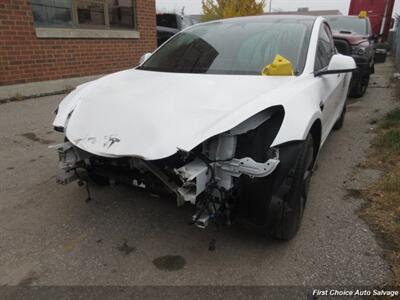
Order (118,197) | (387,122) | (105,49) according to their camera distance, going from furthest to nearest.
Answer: (105,49) < (387,122) < (118,197)

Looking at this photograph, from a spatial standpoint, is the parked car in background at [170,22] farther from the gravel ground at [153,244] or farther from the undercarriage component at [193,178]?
the undercarriage component at [193,178]

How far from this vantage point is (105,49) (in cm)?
814

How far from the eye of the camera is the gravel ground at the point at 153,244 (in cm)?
215

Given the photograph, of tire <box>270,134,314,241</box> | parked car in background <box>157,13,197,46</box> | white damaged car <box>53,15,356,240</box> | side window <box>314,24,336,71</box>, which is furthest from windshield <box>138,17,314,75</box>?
parked car in background <box>157,13,197,46</box>

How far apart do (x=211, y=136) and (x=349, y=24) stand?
26.5 feet

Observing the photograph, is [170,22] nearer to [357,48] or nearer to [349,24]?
[349,24]

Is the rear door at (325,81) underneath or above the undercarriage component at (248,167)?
above

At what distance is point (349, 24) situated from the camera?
8430 mm

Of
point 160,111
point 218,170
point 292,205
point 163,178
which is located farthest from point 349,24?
point 163,178

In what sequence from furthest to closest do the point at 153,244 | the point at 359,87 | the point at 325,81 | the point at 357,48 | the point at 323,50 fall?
the point at 359,87
the point at 357,48
the point at 323,50
the point at 325,81
the point at 153,244

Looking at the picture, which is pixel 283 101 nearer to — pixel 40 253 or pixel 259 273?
pixel 259 273

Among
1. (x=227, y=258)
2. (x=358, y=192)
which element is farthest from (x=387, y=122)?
(x=227, y=258)

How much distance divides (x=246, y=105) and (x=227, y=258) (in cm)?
104

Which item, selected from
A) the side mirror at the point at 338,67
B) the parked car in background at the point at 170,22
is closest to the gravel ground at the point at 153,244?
the side mirror at the point at 338,67
